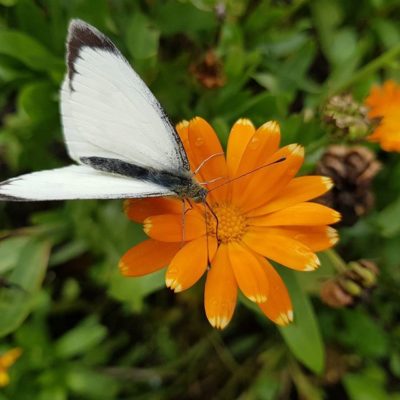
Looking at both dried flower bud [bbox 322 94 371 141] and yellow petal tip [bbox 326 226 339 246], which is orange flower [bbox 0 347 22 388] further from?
dried flower bud [bbox 322 94 371 141]

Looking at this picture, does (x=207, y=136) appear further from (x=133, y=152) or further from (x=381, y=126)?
(x=381, y=126)

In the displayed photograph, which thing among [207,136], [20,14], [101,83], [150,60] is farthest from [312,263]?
[20,14]

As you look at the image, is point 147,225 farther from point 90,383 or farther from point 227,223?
point 90,383

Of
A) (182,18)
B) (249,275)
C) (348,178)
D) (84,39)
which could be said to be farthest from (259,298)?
(182,18)

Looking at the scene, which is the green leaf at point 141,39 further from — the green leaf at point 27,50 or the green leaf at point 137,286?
the green leaf at point 137,286

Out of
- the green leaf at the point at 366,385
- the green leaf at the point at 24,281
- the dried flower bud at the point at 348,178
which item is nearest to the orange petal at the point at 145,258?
the dried flower bud at the point at 348,178

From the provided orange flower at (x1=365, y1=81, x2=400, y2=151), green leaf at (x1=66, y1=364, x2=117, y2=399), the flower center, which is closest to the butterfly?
the flower center
